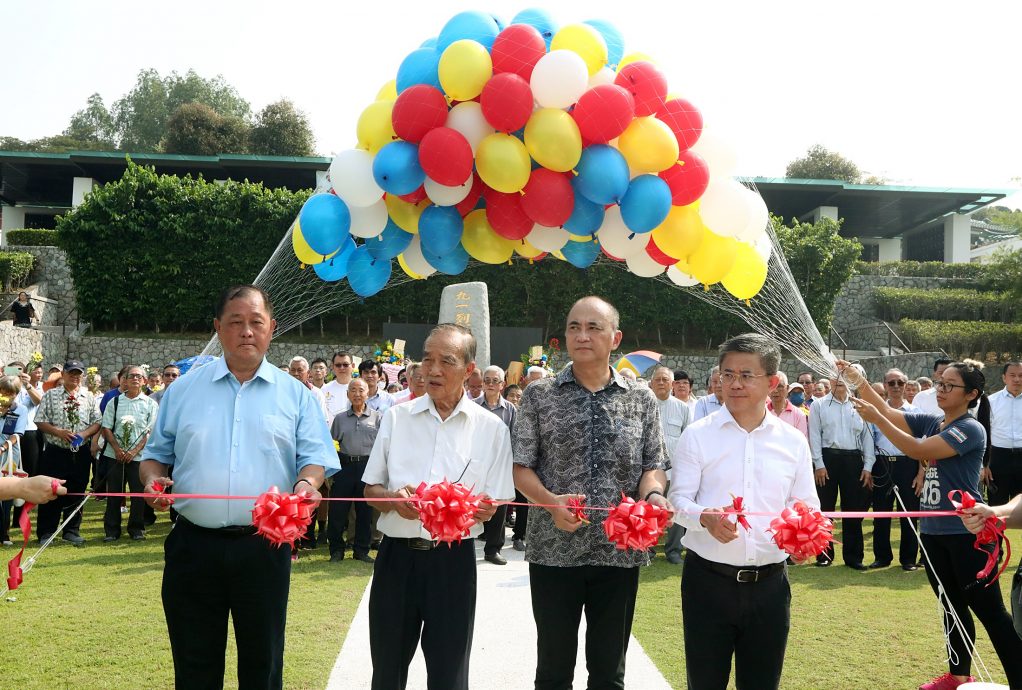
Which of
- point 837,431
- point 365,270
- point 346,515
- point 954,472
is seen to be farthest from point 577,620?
point 837,431

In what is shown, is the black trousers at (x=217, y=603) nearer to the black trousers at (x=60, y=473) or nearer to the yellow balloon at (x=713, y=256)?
the yellow balloon at (x=713, y=256)

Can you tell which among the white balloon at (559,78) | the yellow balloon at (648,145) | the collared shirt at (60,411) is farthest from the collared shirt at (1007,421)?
the collared shirt at (60,411)

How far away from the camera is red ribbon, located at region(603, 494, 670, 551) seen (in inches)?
113

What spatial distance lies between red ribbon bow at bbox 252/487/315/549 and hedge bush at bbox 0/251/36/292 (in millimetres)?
24933

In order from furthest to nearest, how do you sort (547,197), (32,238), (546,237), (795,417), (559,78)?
(32,238) < (795,417) < (546,237) < (547,197) < (559,78)

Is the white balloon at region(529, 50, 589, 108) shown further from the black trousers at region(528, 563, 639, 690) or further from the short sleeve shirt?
the black trousers at region(528, 563, 639, 690)

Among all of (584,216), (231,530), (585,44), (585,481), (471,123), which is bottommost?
(231,530)

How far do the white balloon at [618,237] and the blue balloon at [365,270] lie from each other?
1906 millimetres

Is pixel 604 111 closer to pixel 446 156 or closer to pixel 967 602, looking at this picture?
pixel 446 156

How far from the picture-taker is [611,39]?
243 inches

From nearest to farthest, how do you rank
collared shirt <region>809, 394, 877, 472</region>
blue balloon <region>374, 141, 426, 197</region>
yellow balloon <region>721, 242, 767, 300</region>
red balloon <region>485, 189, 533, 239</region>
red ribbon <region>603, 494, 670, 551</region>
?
red ribbon <region>603, 494, 670, 551</region>
blue balloon <region>374, 141, 426, 197</region>
red balloon <region>485, 189, 533, 239</region>
yellow balloon <region>721, 242, 767, 300</region>
collared shirt <region>809, 394, 877, 472</region>

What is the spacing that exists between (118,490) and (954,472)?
8.30 metres

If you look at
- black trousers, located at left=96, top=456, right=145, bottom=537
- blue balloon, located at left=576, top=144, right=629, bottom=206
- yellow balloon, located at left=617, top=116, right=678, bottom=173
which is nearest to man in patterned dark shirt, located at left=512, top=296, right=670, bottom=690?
blue balloon, located at left=576, top=144, right=629, bottom=206

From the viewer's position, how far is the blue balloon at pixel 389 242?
657cm
